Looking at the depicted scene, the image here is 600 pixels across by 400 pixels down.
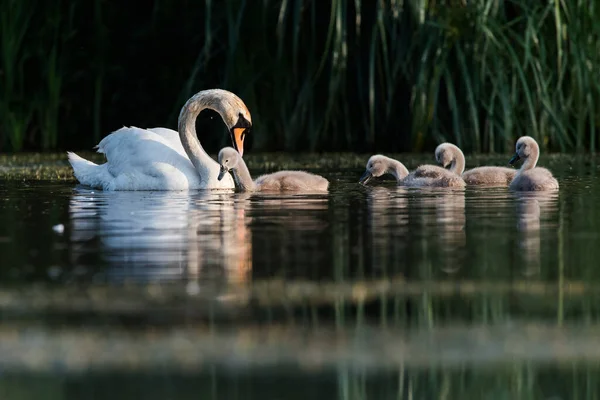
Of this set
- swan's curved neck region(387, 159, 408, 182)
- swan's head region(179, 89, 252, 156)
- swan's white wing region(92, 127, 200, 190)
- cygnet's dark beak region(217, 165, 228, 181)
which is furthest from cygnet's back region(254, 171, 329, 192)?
swan's curved neck region(387, 159, 408, 182)

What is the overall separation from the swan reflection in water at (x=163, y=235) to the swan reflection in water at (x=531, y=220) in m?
1.19

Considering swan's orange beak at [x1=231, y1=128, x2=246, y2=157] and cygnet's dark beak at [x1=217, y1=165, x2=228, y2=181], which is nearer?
cygnet's dark beak at [x1=217, y1=165, x2=228, y2=181]

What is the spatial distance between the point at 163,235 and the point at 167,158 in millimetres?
4111

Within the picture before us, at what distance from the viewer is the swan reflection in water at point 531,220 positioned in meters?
6.27

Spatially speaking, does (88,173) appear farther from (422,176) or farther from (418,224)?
(418,224)

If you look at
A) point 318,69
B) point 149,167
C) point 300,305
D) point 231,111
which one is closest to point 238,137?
point 231,111

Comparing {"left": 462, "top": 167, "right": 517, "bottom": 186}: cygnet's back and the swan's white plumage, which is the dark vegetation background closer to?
{"left": 462, "top": 167, "right": 517, "bottom": 186}: cygnet's back

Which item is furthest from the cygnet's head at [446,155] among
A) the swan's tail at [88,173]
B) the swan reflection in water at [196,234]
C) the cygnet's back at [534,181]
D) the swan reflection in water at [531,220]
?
the swan's tail at [88,173]

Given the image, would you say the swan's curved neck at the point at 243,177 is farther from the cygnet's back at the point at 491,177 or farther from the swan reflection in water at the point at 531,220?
the swan reflection in water at the point at 531,220

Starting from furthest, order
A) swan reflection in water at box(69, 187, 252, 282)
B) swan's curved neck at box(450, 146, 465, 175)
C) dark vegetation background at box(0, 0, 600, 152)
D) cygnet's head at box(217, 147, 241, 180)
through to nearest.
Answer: dark vegetation background at box(0, 0, 600, 152)
swan's curved neck at box(450, 146, 465, 175)
cygnet's head at box(217, 147, 241, 180)
swan reflection in water at box(69, 187, 252, 282)

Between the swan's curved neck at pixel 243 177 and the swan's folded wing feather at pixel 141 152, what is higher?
the swan's folded wing feather at pixel 141 152

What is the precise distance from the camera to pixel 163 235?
7.38 m

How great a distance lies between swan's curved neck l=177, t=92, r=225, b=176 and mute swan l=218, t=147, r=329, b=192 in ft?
0.64

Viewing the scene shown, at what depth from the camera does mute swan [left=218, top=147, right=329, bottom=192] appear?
10945 millimetres
